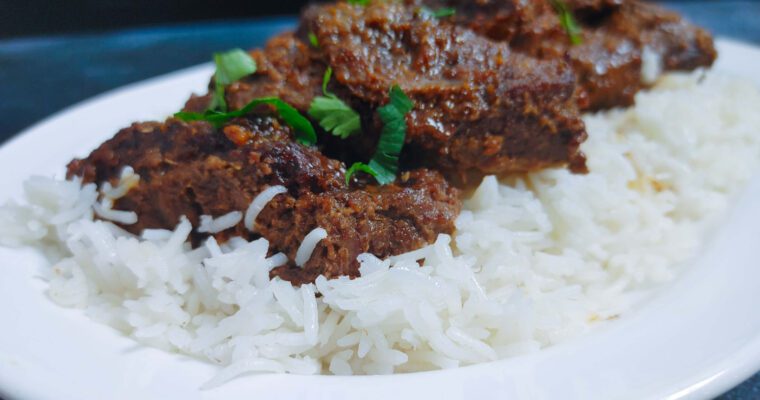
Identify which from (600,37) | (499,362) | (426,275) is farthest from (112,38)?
(499,362)

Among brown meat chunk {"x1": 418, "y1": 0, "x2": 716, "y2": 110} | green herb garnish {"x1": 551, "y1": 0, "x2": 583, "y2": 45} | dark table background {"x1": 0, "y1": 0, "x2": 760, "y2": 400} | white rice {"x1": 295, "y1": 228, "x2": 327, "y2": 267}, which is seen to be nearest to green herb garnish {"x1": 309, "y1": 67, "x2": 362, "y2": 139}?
white rice {"x1": 295, "y1": 228, "x2": 327, "y2": 267}

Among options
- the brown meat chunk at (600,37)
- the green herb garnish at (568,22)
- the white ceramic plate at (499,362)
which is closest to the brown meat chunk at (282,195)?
the white ceramic plate at (499,362)

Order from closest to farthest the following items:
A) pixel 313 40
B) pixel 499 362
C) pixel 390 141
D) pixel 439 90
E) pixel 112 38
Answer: pixel 499 362
pixel 390 141
pixel 439 90
pixel 313 40
pixel 112 38

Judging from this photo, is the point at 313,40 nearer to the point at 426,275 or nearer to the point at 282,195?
the point at 282,195

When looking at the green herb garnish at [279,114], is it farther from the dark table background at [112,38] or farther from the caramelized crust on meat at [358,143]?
the dark table background at [112,38]

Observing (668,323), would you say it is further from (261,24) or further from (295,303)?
(261,24)

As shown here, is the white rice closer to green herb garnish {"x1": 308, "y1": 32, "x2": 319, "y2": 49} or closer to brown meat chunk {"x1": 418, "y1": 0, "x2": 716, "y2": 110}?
green herb garnish {"x1": 308, "y1": 32, "x2": 319, "y2": 49}

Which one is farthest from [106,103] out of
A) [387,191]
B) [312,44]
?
[387,191]
